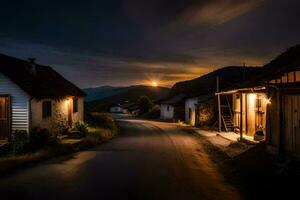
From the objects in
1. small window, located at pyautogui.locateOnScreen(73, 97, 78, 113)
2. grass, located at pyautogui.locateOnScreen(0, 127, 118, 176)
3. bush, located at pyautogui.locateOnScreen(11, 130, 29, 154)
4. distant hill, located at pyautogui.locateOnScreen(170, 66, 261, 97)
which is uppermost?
distant hill, located at pyautogui.locateOnScreen(170, 66, 261, 97)

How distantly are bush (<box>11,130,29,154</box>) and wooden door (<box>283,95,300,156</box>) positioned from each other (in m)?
13.4

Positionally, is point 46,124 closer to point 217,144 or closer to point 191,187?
Result: point 217,144

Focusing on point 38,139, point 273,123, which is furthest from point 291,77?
point 38,139

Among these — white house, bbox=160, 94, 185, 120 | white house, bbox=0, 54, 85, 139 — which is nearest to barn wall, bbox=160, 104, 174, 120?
white house, bbox=160, 94, 185, 120

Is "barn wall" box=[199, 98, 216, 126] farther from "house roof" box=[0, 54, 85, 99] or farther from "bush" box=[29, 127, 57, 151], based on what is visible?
"bush" box=[29, 127, 57, 151]

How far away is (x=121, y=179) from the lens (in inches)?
373

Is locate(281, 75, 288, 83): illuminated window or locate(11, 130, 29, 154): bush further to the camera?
locate(11, 130, 29, 154): bush

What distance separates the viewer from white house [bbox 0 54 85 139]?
1655 cm

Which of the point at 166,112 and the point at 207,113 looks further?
the point at 166,112

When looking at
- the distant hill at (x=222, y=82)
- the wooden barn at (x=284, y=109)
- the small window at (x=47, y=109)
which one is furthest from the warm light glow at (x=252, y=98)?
the small window at (x=47, y=109)

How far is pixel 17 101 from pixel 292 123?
14981 mm

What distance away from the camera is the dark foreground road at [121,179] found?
7.90 metres

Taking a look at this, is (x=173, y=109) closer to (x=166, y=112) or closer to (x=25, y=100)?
(x=166, y=112)

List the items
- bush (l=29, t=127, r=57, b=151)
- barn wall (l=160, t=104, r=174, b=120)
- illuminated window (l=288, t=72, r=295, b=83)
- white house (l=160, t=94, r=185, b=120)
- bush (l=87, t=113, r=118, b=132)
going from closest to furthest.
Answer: illuminated window (l=288, t=72, r=295, b=83) < bush (l=29, t=127, r=57, b=151) < bush (l=87, t=113, r=118, b=132) < white house (l=160, t=94, r=185, b=120) < barn wall (l=160, t=104, r=174, b=120)
